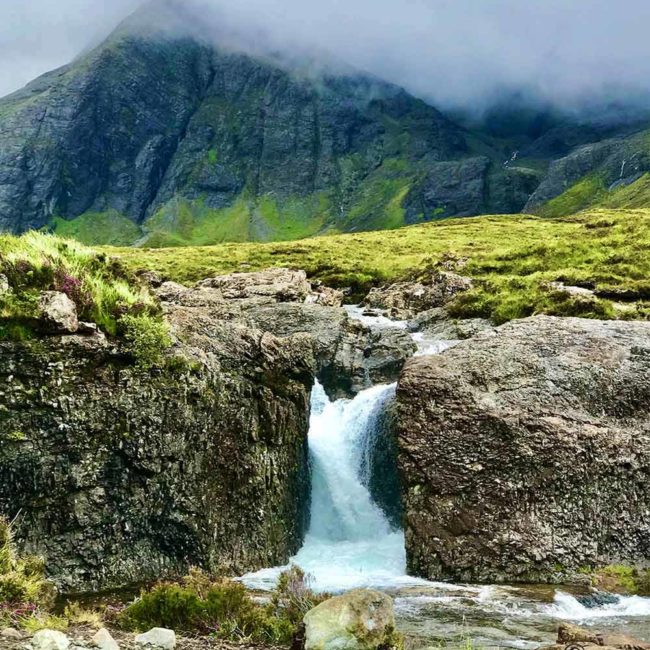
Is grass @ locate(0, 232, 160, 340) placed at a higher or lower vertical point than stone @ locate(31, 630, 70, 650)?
higher

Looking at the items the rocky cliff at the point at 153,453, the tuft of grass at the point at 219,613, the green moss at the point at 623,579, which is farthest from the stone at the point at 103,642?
the green moss at the point at 623,579

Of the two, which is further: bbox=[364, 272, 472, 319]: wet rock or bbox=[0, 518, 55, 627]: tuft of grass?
bbox=[364, 272, 472, 319]: wet rock

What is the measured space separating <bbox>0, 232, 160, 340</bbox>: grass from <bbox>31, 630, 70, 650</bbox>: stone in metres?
12.8

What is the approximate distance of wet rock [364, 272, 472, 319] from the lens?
63.6m

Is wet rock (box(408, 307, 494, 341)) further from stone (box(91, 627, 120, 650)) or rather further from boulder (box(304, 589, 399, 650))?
stone (box(91, 627, 120, 650))

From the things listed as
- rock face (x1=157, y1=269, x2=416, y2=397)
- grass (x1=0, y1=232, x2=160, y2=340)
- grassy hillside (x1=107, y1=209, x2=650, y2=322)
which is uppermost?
grassy hillside (x1=107, y1=209, x2=650, y2=322)

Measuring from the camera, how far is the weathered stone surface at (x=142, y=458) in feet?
67.1

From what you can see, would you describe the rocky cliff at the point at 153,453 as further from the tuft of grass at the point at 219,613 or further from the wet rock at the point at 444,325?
the wet rock at the point at 444,325

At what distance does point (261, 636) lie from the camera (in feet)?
45.1

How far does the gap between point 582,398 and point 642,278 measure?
37.0 metres

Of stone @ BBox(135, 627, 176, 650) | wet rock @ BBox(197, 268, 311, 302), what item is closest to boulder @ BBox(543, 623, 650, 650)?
stone @ BBox(135, 627, 176, 650)

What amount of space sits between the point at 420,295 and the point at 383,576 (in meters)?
43.8

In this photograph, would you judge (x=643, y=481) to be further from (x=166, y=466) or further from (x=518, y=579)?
(x=166, y=466)

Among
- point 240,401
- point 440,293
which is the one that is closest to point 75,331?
point 240,401
